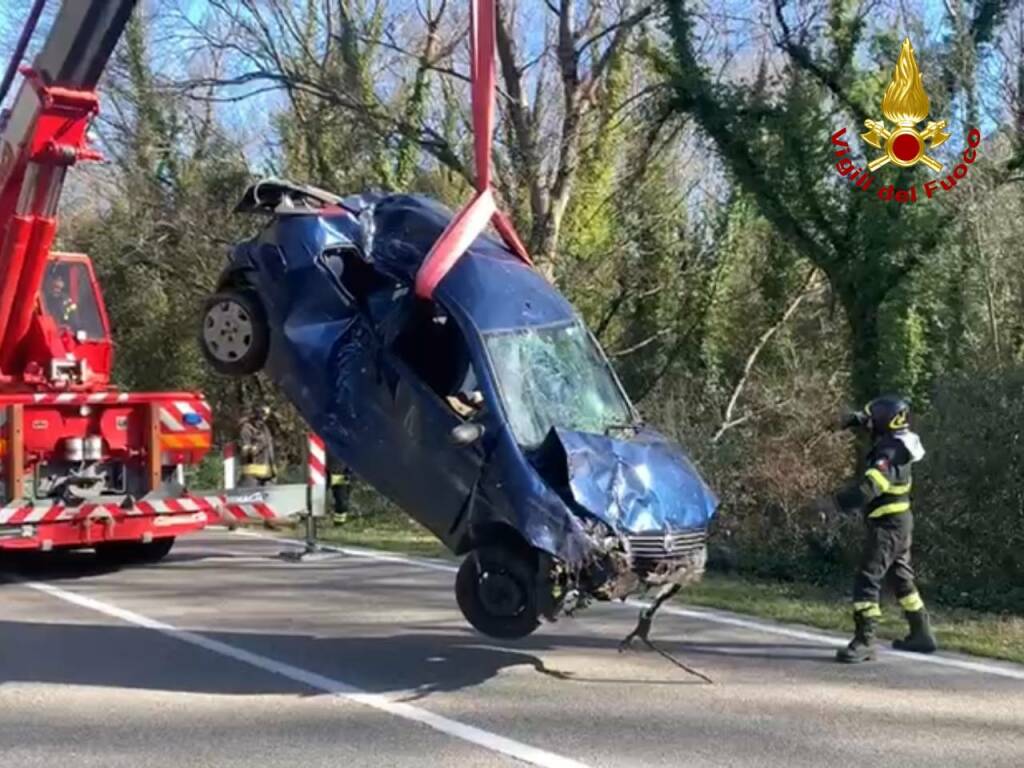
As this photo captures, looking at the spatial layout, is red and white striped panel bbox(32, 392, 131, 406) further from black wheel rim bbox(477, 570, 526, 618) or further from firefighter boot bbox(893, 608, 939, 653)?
firefighter boot bbox(893, 608, 939, 653)

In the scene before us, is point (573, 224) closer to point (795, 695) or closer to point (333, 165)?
point (333, 165)

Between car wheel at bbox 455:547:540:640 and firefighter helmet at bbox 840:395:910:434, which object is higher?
firefighter helmet at bbox 840:395:910:434

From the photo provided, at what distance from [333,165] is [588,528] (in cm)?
1696

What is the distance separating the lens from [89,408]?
40.0ft

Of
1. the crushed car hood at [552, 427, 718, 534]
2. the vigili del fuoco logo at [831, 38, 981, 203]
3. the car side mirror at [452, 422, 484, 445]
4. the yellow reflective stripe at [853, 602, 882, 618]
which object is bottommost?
the yellow reflective stripe at [853, 602, 882, 618]

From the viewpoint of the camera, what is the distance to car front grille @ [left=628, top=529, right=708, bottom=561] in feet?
23.7

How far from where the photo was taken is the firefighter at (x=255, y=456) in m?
15.4

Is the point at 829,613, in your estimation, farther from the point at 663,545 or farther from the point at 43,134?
the point at 43,134

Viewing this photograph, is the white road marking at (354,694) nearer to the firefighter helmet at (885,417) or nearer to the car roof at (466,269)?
the car roof at (466,269)

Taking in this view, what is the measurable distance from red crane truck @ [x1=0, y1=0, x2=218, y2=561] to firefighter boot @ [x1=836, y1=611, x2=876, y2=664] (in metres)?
6.43

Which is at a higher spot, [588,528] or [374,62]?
[374,62]

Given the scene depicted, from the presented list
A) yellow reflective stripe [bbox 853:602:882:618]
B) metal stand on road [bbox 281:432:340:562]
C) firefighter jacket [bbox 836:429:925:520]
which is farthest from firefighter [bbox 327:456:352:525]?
yellow reflective stripe [bbox 853:602:882:618]

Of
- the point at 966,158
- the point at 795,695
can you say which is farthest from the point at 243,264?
the point at 966,158

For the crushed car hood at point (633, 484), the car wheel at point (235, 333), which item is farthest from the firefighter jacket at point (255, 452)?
the crushed car hood at point (633, 484)
